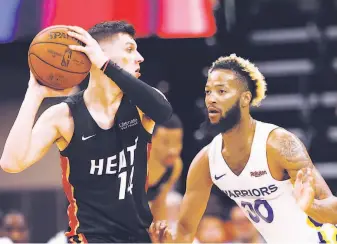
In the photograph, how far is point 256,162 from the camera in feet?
15.0

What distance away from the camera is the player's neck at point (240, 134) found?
15.2 feet

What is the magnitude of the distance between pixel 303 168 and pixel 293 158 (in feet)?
0.28

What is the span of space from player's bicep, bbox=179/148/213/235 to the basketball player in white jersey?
17 millimetres

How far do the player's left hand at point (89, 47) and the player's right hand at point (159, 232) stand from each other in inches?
35.4

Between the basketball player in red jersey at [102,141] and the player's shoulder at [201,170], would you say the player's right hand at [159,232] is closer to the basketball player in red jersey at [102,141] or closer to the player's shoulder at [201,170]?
the basketball player in red jersey at [102,141]

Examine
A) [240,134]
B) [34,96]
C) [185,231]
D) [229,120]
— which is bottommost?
[185,231]

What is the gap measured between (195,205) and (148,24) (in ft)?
6.64

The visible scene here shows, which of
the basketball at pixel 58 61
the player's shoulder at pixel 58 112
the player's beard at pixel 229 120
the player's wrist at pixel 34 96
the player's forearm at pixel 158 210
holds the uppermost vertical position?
the basketball at pixel 58 61

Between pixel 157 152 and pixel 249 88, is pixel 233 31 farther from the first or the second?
pixel 249 88

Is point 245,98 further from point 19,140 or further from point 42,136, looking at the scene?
point 19,140

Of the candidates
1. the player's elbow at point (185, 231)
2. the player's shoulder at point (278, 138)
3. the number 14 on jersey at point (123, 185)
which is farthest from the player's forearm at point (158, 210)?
the number 14 on jersey at point (123, 185)

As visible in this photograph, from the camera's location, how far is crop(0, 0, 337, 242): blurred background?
6.14 m

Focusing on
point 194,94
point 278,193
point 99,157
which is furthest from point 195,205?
point 194,94

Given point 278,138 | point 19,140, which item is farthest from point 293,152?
point 19,140
